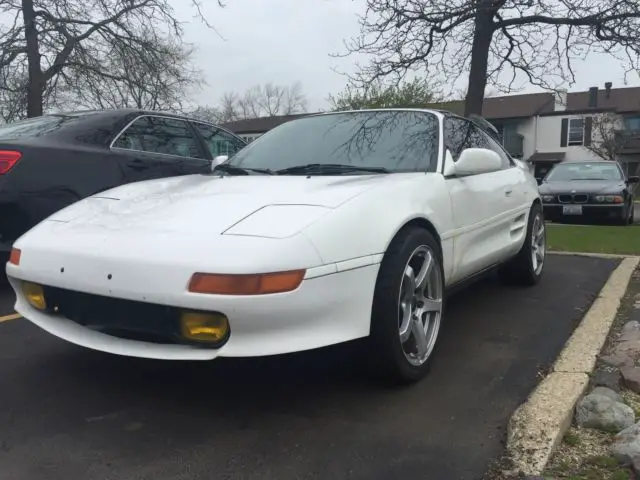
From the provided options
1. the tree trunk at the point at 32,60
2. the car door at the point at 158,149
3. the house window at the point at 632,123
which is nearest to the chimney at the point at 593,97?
the house window at the point at 632,123

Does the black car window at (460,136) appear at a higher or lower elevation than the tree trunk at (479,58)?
lower

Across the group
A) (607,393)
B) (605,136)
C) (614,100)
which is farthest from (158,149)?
(614,100)

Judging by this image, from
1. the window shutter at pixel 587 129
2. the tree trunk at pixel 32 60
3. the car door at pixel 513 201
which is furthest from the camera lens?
the window shutter at pixel 587 129

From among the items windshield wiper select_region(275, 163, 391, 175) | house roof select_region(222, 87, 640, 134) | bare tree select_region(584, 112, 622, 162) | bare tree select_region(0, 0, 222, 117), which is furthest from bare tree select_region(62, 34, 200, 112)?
bare tree select_region(584, 112, 622, 162)

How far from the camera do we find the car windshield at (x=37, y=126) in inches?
182

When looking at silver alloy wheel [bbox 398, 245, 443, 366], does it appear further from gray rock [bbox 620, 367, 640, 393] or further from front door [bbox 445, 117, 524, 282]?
gray rock [bbox 620, 367, 640, 393]

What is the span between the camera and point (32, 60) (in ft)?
48.1

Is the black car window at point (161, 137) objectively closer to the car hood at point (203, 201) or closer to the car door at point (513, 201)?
the car hood at point (203, 201)

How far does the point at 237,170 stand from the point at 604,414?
238 cm

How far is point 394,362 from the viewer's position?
2.71 metres

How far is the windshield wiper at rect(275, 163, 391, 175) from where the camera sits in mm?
3420

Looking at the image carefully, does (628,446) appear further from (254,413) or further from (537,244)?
(537,244)

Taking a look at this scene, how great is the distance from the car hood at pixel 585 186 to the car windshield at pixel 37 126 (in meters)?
8.86

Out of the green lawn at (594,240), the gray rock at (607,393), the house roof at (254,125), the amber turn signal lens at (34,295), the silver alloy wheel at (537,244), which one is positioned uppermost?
the house roof at (254,125)
